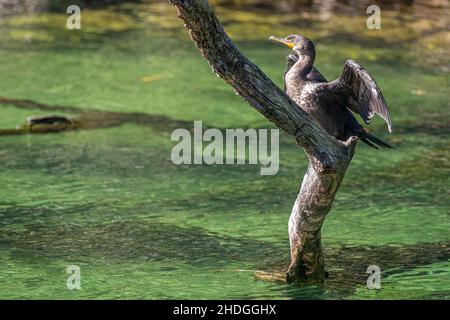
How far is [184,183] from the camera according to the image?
6.97 metres

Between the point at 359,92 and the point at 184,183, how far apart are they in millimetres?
2165

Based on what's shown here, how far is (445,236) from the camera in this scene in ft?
19.6

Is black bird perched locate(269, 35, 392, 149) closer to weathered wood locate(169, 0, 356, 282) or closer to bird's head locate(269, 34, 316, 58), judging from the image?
bird's head locate(269, 34, 316, 58)

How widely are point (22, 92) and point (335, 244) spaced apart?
4003 mm

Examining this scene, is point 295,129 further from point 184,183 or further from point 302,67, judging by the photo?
point 184,183

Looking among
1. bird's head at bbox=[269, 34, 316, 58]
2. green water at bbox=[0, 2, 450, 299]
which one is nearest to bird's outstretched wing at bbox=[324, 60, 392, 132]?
bird's head at bbox=[269, 34, 316, 58]

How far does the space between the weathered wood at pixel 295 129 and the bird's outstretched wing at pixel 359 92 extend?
0.19 metres

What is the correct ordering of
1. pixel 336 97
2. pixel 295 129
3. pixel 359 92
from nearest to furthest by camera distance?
1. pixel 295 129
2. pixel 359 92
3. pixel 336 97

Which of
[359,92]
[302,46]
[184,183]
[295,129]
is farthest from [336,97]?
[184,183]

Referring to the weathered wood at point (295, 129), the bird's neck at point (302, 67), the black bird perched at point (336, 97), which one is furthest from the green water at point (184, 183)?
the bird's neck at point (302, 67)

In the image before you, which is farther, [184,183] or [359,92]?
[184,183]

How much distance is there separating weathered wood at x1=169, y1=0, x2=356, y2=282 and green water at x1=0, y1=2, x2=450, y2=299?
0.20 meters

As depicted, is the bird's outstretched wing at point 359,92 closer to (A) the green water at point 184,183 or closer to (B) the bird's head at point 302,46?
(B) the bird's head at point 302,46
